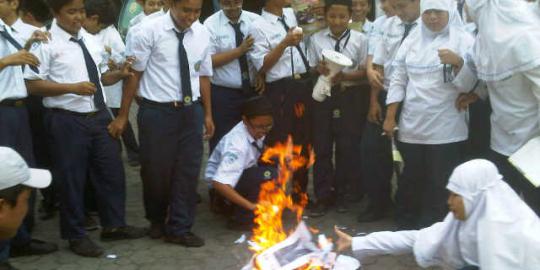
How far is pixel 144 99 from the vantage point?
18.5 ft

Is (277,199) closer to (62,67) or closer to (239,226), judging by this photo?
(239,226)

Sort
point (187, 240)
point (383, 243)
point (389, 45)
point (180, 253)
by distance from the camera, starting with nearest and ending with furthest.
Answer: point (383, 243), point (180, 253), point (187, 240), point (389, 45)

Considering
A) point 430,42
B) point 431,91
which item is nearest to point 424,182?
point 431,91

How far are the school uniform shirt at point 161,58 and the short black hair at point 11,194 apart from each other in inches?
95.6

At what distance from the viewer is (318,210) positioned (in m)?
6.54

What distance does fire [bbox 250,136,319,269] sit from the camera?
5.11 m

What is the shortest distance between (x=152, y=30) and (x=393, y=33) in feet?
7.16

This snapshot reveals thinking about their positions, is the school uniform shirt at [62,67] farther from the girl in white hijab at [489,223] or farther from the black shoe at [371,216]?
the girl in white hijab at [489,223]

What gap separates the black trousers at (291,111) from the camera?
6496 millimetres

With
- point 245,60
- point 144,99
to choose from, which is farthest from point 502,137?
point 144,99

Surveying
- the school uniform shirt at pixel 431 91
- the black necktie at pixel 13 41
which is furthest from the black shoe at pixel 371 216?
the black necktie at pixel 13 41

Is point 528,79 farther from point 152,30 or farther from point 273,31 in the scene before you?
point 152,30

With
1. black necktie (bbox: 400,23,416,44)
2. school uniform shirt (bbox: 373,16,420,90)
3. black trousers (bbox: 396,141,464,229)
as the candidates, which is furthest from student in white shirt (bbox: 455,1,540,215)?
school uniform shirt (bbox: 373,16,420,90)

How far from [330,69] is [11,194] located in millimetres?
3648
